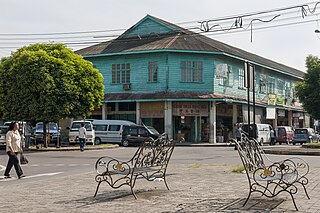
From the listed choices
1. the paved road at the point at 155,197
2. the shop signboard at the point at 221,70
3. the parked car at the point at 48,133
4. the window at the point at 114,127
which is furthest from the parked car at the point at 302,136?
the paved road at the point at 155,197

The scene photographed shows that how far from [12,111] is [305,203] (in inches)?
972

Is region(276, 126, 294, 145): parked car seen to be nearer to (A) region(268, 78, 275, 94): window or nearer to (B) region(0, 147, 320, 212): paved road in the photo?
(A) region(268, 78, 275, 94): window

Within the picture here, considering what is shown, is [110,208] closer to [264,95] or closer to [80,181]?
[80,181]

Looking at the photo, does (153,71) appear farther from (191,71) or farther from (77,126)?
(77,126)

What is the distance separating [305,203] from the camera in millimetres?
8438

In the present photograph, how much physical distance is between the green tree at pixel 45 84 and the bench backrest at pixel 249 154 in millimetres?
21012

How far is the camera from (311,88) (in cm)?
4075

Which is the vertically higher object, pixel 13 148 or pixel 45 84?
pixel 45 84

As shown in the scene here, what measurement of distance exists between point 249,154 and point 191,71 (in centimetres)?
3365

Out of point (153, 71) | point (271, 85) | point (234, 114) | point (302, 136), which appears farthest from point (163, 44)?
point (271, 85)

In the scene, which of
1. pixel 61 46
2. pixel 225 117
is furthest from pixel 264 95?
pixel 61 46

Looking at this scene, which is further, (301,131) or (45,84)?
(301,131)

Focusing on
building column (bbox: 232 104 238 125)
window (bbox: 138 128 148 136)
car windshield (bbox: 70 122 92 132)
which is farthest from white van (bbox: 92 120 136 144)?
building column (bbox: 232 104 238 125)

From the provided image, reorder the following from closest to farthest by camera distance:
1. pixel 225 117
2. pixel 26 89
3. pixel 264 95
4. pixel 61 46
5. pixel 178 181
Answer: pixel 178 181 < pixel 26 89 < pixel 61 46 < pixel 225 117 < pixel 264 95
